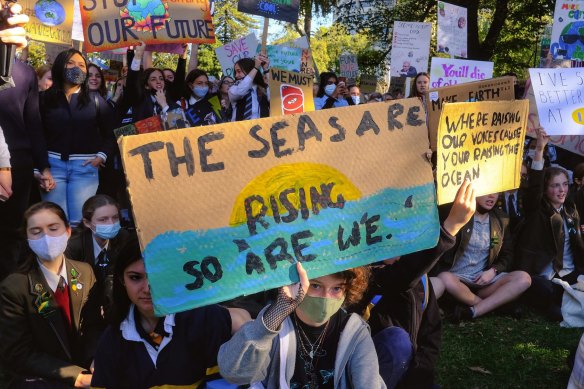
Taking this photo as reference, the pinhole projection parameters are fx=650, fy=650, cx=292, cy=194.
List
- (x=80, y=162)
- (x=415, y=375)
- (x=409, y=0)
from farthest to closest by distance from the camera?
(x=409, y=0), (x=80, y=162), (x=415, y=375)

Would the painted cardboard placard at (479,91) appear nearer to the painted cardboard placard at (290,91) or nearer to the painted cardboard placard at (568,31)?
the painted cardboard placard at (290,91)

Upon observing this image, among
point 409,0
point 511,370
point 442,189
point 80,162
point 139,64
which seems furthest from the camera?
point 409,0

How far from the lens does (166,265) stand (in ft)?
6.80

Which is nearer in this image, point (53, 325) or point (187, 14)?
point (53, 325)

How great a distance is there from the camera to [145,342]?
2.62 meters

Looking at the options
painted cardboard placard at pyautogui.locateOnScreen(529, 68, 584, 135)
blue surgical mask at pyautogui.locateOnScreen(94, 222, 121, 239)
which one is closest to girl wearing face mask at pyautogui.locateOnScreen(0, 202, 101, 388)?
blue surgical mask at pyautogui.locateOnScreen(94, 222, 121, 239)

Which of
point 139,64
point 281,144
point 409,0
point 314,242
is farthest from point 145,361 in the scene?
point 409,0

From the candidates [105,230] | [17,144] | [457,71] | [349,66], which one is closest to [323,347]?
[105,230]

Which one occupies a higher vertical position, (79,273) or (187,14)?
(187,14)

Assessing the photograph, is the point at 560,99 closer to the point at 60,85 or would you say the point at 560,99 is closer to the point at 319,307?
the point at 319,307

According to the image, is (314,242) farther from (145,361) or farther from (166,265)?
(145,361)

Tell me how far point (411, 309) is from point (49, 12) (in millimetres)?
6022

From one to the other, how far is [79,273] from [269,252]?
1671 millimetres

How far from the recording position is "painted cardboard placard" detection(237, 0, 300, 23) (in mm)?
8570
